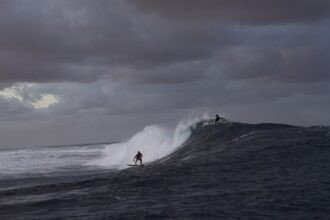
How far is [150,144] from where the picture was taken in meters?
52.2

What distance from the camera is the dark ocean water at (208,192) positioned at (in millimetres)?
13102

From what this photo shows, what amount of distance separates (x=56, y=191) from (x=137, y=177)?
310cm

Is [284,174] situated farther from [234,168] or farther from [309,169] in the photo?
[234,168]

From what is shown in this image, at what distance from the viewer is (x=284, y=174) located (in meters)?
17.7

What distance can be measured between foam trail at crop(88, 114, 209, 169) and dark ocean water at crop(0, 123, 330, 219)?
22148mm

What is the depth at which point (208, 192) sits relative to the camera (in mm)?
15656

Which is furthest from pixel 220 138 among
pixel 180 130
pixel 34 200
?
pixel 34 200

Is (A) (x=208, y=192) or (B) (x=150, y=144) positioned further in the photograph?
(B) (x=150, y=144)

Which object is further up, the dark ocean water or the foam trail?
the foam trail

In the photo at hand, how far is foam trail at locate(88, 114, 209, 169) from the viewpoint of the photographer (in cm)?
4709

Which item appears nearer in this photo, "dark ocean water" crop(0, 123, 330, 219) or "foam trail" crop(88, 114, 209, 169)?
"dark ocean water" crop(0, 123, 330, 219)

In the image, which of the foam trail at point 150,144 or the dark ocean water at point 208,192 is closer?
the dark ocean water at point 208,192

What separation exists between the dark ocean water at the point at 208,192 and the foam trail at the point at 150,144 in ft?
72.7

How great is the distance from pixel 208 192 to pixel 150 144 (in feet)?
120
